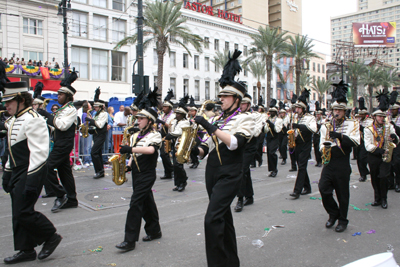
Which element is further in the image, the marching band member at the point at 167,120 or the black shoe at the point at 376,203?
the marching band member at the point at 167,120

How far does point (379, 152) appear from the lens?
689 cm

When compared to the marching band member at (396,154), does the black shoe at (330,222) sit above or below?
below

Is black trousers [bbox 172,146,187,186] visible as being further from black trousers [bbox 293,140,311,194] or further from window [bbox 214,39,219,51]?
window [bbox 214,39,219,51]

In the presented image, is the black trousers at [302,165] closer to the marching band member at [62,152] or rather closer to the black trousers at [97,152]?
the marching band member at [62,152]

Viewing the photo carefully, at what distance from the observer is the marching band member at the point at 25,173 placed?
162 inches

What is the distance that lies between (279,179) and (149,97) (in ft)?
19.0

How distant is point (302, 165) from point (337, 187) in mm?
2058

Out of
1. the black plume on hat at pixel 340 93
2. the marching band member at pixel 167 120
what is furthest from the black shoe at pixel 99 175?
the black plume on hat at pixel 340 93

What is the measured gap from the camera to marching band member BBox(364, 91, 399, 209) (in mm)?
6914

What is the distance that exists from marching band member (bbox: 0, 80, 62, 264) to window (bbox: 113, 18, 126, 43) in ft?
107

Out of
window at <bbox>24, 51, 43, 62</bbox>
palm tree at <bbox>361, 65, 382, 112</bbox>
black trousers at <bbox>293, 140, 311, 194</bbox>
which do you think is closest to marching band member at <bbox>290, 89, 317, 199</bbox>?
black trousers at <bbox>293, 140, 311, 194</bbox>

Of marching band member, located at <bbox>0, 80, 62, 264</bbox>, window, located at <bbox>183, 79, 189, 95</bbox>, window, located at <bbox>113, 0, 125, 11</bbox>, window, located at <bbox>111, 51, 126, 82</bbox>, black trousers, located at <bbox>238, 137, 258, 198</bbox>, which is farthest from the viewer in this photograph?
window, located at <bbox>183, 79, 189, 95</bbox>

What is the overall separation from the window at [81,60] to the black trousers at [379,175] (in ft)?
98.2

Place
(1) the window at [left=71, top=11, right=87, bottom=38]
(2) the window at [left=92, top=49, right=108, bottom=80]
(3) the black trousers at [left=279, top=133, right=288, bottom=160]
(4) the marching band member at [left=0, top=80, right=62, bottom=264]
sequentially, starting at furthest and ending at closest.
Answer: (2) the window at [left=92, top=49, right=108, bottom=80] → (1) the window at [left=71, top=11, right=87, bottom=38] → (3) the black trousers at [left=279, top=133, right=288, bottom=160] → (4) the marching band member at [left=0, top=80, right=62, bottom=264]
